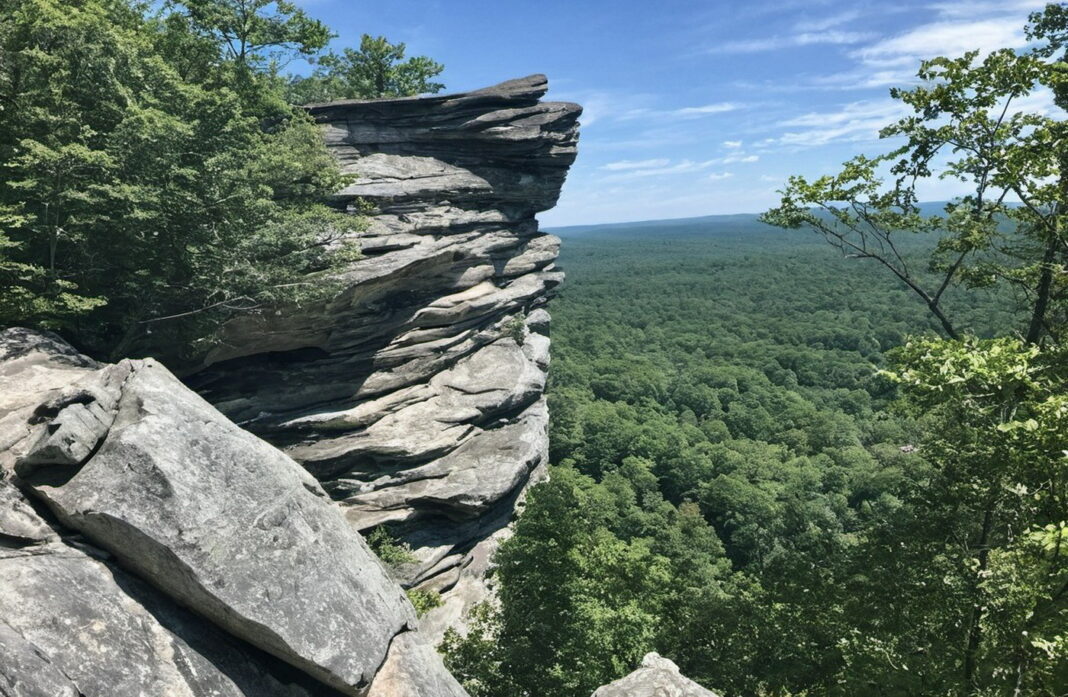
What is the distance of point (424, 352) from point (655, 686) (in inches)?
741

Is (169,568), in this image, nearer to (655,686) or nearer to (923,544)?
(655,686)

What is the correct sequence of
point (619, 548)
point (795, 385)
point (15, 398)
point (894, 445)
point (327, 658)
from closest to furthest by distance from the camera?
point (327, 658)
point (15, 398)
point (619, 548)
point (894, 445)
point (795, 385)

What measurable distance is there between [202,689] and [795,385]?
9559 centimetres

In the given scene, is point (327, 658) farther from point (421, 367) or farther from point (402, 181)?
point (402, 181)

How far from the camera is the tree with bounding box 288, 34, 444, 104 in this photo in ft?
117

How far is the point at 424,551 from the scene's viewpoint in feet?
72.2

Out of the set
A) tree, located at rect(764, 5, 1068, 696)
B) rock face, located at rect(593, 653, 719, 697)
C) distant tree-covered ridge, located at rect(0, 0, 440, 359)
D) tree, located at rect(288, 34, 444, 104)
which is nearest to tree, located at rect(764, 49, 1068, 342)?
tree, located at rect(764, 5, 1068, 696)

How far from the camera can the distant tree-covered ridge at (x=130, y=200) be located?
14094 millimetres

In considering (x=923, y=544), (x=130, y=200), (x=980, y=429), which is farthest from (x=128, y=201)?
(x=923, y=544)

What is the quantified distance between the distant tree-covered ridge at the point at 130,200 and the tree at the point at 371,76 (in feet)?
52.3

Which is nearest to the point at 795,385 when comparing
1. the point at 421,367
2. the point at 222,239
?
the point at 421,367

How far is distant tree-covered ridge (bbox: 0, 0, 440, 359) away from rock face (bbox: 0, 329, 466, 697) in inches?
262

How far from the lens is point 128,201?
48.0 ft

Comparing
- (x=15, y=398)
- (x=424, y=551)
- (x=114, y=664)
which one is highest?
(x=15, y=398)
